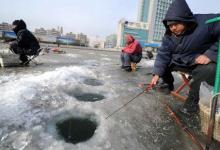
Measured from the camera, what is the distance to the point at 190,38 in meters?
3.00

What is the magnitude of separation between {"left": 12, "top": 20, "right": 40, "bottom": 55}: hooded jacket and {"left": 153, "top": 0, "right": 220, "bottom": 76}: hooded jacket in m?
5.17

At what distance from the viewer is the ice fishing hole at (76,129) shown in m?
2.44

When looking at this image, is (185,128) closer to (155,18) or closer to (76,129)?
(76,129)

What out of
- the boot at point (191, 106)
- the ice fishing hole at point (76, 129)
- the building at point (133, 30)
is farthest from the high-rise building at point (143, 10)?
the ice fishing hole at point (76, 129)

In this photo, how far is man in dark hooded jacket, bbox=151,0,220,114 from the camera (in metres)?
2.77

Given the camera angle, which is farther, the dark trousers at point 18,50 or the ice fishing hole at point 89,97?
the dark trousers at point 18,50

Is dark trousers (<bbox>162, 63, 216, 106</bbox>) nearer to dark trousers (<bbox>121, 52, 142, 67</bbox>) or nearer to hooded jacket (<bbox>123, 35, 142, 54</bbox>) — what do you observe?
dark trousers (<bbox>121, 52, 142, 67</bbox>)

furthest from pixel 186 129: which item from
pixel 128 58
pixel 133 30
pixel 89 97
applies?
pixel 133 30

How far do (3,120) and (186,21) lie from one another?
8.76 ft

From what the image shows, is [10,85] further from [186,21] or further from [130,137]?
[186,21]

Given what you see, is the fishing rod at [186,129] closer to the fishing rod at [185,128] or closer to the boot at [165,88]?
the fishing rod at [185,128]

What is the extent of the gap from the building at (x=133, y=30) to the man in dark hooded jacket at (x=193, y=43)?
111 meters

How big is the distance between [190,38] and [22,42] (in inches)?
226

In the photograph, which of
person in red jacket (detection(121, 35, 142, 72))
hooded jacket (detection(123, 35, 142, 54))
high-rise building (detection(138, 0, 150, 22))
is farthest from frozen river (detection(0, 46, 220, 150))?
high-rise building (detection(138, 0, 150, 22))
